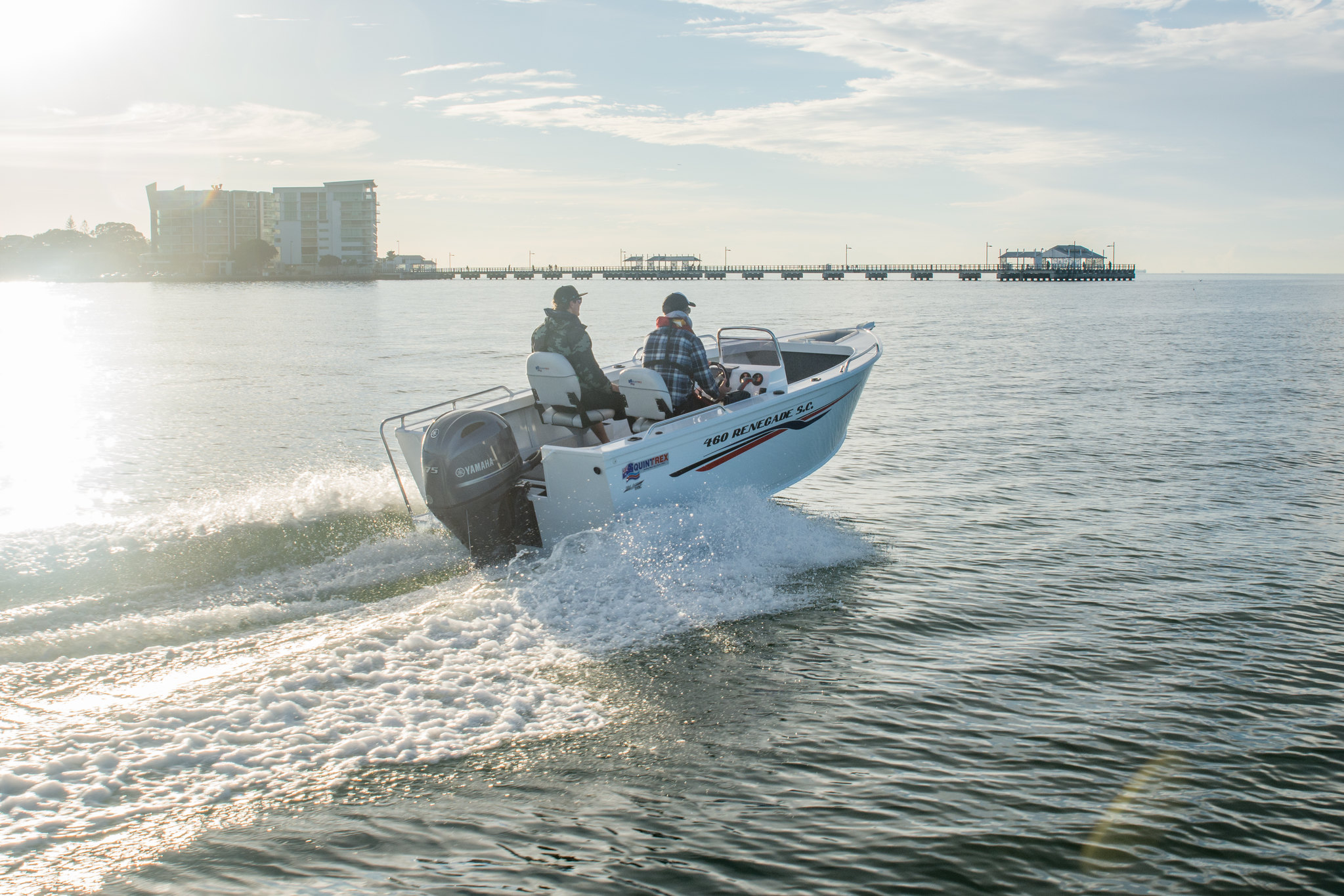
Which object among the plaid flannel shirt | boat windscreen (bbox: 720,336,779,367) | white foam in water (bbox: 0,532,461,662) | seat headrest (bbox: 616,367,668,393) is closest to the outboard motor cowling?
white foam in water (bbox: 0,532,461,662)

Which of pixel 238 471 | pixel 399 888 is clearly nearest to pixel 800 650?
pixel 399 888

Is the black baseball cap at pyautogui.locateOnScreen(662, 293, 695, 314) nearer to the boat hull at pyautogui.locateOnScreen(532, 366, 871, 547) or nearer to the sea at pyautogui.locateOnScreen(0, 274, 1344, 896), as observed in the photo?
the boat hull at pyautogui.locateOnScreen(532, 366, 871, 547)

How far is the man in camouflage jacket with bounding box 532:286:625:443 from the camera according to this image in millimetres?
8055

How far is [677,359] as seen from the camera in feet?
27.5

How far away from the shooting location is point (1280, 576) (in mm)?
7926

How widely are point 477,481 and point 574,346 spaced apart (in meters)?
1.59

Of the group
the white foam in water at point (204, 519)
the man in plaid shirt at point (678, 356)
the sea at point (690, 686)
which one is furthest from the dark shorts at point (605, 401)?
the white foam in water at point (204, 519)

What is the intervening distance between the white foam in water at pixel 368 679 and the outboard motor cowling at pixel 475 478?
306mm

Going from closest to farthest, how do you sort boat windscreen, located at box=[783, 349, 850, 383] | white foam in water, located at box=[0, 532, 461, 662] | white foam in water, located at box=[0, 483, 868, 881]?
white foam in water, located at box=[0, 483, 868, 881], white foam in water, located at box=[0, 532, 461, 662], boat windscreen, located at box=[783, 349, 850, 383]

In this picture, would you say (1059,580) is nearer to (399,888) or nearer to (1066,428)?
(399,888)

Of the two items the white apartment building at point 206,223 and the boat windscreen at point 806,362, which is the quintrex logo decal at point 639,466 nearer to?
the boat windscreen at point 806,362

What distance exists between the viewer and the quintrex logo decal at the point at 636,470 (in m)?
7.11

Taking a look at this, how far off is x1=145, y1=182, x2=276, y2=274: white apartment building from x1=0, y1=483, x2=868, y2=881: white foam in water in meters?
158

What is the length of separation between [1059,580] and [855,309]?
5999 cm
